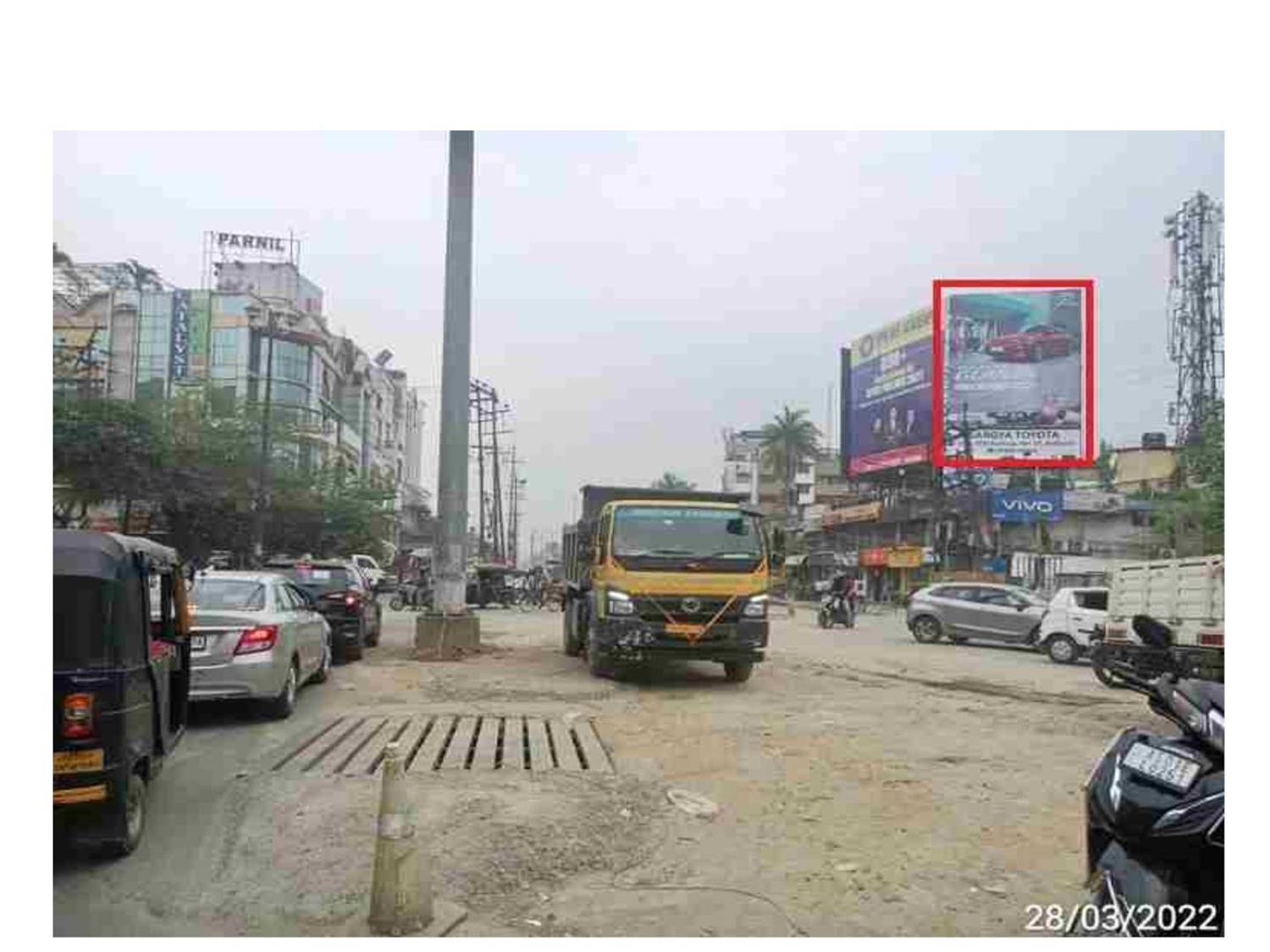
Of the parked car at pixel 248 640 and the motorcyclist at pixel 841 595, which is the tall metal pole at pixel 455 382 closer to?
the parked car at pixel 248 640

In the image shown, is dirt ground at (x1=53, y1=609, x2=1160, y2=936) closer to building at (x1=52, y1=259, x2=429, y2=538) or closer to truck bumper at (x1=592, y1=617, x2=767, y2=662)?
truck bumper at (x1=592, y1=617, x2=767, y2=662)

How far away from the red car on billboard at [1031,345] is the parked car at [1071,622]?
13.5 meters

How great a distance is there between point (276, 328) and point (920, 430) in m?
35.9

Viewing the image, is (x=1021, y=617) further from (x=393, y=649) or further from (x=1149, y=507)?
(x=1149, y=507)

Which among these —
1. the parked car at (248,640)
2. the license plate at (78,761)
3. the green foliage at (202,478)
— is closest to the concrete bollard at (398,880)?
the license plate at (78,761)

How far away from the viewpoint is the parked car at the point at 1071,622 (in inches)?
719

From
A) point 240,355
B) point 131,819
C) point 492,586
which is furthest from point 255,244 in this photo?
point 131,819

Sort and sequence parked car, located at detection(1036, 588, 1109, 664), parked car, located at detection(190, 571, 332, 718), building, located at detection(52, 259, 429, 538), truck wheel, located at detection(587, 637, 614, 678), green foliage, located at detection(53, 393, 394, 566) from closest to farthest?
1. parked car, located at detection(190, 571, 332, 718)
2. truck wheel, located at detection(587, 637, 614, 678)
3. parked car, located at detection(1036, 588, 1109, 664)
4. green foliage, located at detection(53, 393, 394, 566)
5. building, located at detection(52, 259, 429, 538)

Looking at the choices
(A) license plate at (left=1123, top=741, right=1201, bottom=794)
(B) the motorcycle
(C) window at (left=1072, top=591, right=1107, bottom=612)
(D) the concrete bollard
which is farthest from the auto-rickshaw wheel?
(B) the motorcycle

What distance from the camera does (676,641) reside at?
1148 centimetres

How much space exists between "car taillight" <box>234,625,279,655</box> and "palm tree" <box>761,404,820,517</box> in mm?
69976

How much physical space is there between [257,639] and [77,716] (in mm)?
4211

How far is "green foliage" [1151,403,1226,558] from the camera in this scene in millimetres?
24656

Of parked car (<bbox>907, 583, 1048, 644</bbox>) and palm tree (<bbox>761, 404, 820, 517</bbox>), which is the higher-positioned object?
palm tree (<bbox>761, 404, 820, 517</bbox>)
